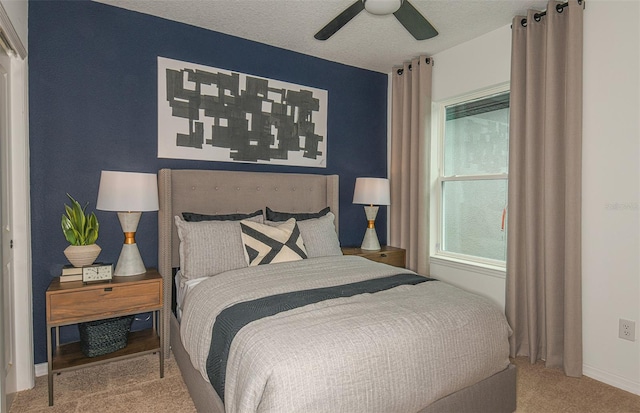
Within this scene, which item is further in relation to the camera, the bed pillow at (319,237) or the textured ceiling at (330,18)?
the bed pillow at (319,237)

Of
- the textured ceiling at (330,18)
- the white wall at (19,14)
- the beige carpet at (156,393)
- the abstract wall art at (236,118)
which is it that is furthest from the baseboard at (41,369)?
the textured ceiling at (330,18)

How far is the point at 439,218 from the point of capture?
3.60 meters

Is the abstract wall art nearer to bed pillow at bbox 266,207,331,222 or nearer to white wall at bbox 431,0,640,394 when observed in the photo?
bed pillow at bbox 266,207,331,222

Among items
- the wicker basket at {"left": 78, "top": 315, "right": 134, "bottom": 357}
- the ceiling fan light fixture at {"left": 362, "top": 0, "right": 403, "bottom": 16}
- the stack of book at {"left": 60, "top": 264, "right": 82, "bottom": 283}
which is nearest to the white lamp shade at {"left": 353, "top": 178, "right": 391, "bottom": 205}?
the ceiling fan light fixture at {"left": 362, "top": 0, "right": 403, "bottom": 16}

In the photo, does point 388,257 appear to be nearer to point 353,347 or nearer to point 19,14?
point 353,347

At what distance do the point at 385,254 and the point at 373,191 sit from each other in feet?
2.08

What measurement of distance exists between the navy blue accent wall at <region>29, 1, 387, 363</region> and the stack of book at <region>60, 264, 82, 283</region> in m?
0.38

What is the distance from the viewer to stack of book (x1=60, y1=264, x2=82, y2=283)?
7.25 ft

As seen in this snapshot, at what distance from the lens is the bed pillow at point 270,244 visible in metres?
2.51

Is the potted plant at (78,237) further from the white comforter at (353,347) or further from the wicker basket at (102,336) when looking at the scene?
the white comforter at (353,347)

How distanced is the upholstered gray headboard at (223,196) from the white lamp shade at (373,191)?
9.9 inches

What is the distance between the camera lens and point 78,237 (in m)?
2.32

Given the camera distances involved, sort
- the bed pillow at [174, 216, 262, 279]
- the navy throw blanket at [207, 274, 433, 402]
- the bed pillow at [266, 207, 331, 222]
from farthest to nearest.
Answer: the bed pillow at [266, 207, 331, 222]
the bed pillow at [174, 216, 262, 279]
the navy throw blanket at [207, 274, 433, 402]

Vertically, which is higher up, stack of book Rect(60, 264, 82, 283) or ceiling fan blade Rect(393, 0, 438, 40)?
ceiling fan blade Rect(393, 0, 438, 40)
